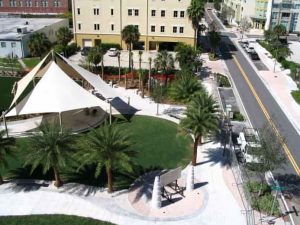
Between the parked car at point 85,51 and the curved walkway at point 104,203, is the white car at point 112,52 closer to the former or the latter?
the parked car at point 85,51

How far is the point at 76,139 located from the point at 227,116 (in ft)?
65.5

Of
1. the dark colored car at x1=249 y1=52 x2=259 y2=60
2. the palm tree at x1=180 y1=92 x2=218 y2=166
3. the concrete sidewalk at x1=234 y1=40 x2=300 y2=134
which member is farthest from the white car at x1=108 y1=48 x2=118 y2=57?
the palm tree at x1=180 y1=92 x2=218 y2=166

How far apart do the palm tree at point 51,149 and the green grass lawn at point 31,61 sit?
1529 inches

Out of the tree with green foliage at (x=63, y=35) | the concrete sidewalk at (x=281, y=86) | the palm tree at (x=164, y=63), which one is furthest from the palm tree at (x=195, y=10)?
the tree with green foliage at (x=63, y=35)

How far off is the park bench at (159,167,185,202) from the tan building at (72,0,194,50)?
47.3 meters

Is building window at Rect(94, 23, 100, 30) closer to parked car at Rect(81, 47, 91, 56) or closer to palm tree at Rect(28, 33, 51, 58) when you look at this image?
parked car at Rect(81, 47, 91, 56)

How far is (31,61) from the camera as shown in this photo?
67312 mm

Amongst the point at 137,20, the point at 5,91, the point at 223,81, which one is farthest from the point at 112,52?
the point at 5,91

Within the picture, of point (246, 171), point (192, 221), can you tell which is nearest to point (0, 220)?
point (192, 221)

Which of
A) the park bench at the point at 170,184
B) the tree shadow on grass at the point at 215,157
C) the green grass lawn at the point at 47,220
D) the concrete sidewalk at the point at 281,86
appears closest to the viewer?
the green grass lawn at the point at 47,220

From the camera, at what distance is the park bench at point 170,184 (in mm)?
29250

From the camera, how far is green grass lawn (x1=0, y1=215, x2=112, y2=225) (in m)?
27.0

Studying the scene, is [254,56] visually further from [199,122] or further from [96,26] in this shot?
[199,122]

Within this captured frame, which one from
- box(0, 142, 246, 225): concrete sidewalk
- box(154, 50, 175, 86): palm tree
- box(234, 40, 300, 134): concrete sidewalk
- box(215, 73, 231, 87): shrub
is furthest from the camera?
box(215, 73, 231, 87): shrub
